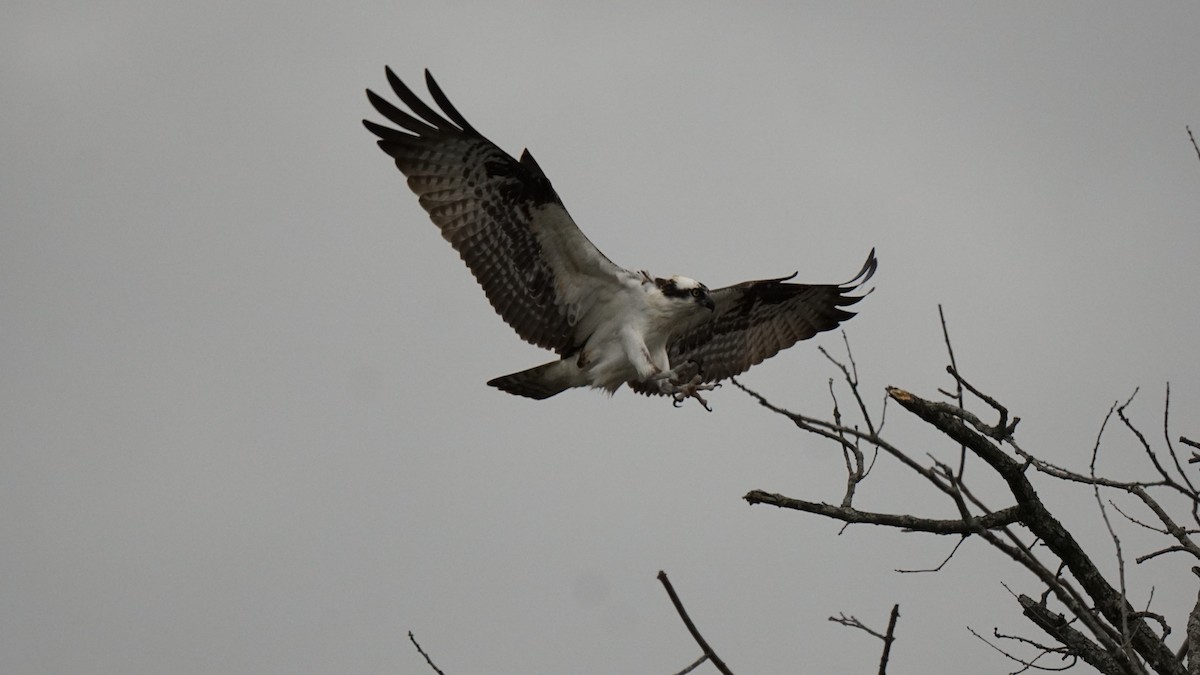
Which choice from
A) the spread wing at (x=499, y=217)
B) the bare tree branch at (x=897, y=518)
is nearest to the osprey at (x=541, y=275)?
the spread wing at (x=499, y=217)

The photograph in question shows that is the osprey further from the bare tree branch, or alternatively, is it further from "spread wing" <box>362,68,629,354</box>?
the bare tree branch

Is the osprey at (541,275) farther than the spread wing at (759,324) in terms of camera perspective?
No

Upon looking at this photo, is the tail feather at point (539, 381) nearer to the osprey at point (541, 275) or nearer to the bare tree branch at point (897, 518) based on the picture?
the osprey at point (541, 275)

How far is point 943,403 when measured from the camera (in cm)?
547

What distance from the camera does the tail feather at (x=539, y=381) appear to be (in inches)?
351

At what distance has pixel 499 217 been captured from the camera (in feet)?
28.7

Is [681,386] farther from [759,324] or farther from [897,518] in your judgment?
[897,518]

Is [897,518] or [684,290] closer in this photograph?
[897,518]

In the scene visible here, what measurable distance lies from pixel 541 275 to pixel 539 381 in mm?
779

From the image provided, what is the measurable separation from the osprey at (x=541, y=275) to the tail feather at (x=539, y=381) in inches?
0.4

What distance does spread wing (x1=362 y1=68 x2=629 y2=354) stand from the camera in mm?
8539

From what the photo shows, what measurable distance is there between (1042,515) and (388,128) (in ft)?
16.8

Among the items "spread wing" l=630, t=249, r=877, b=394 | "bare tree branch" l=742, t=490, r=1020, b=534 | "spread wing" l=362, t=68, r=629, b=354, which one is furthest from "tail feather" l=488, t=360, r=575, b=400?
"bare tree branch" l=742, t=490, r=1020, b=534

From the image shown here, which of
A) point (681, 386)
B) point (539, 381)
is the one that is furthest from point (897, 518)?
point (539, 381)
